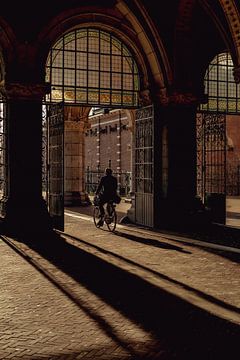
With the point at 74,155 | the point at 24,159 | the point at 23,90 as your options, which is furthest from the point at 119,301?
the point at 74,155

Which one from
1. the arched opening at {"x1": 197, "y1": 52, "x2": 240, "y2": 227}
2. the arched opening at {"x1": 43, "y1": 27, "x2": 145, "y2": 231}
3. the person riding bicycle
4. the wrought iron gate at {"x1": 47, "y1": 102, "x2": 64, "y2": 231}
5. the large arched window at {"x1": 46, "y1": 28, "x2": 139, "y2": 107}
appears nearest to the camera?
the wrought iron gate at {"x1": 47, "y1": 102, "x2": 64, "y2": 231}

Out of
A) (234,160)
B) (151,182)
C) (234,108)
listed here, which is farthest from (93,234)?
(234,160)

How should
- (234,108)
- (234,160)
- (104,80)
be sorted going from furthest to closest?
(234,160)
(234,108)
(104,80)

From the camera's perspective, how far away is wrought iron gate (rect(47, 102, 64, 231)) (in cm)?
1402

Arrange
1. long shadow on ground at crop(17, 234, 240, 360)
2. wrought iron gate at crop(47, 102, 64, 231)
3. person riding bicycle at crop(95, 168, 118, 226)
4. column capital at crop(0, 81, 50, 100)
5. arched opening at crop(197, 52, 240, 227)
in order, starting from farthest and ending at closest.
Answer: arched opening at crop(197, 52, 240, 227), person riding bicycle at crop(95, 168, 118, 226), wrought iron gate at crop(47, 102, 64, 231), column capital at crop(0, 81, 50, 100), long shadow on ground at crop(17, 234, 240, 360)

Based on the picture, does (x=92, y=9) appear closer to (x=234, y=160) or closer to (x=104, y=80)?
(x=104, y=80)

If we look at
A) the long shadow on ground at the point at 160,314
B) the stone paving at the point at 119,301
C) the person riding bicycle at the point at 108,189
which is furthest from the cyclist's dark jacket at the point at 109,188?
the long shadow on ground at the point at 160,314

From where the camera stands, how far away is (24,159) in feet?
46.5

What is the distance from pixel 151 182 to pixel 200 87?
3227mm

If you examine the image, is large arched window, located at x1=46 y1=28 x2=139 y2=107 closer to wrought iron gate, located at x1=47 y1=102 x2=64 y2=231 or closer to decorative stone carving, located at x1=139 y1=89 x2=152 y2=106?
decorative stone carving, located at x1=139 y1=89 x2=152 y2=106

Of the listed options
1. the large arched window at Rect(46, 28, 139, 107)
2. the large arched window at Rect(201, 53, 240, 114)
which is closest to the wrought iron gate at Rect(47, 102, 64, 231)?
the large arched window at Rect(46, 28, 139, 107)

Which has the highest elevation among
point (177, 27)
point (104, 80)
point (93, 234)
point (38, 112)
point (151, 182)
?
point (177, 27)

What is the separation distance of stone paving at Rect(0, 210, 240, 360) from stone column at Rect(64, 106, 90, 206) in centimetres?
1279

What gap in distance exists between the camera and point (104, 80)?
16547 mm
